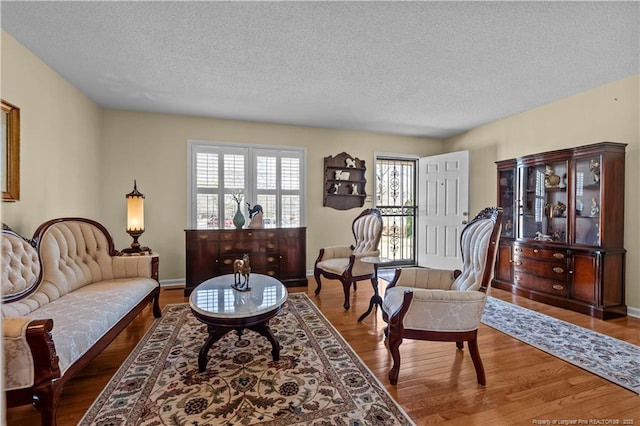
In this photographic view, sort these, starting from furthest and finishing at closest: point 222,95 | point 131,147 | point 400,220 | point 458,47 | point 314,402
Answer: point 400,220, point 131,147, point 222,95, point 458,47, point 314,402

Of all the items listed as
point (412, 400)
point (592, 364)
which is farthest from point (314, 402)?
point (592, 364)

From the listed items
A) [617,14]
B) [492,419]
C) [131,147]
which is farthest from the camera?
[131,147]

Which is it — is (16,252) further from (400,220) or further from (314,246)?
(400,220)

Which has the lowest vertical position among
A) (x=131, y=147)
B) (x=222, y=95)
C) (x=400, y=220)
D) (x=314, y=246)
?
(x=314, y=246)

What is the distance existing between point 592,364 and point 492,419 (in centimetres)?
119

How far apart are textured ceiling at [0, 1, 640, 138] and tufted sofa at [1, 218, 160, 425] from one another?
1627mm

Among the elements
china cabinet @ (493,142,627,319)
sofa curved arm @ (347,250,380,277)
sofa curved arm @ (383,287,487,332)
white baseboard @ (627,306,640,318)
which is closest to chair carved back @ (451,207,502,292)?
sofa curved arm @ (383,287,487,332)

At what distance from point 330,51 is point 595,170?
10.4 feet

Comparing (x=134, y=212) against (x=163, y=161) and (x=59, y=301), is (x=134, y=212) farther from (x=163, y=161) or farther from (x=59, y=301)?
(x=59, y=301)

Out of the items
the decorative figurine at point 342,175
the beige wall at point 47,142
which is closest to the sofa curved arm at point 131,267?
the beige wall at point 47,142

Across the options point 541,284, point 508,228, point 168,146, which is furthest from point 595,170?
point 168,146

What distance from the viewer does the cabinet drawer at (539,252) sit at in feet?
11.6

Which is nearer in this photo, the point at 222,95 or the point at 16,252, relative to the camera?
the point at 16,252

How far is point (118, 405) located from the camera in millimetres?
1780
